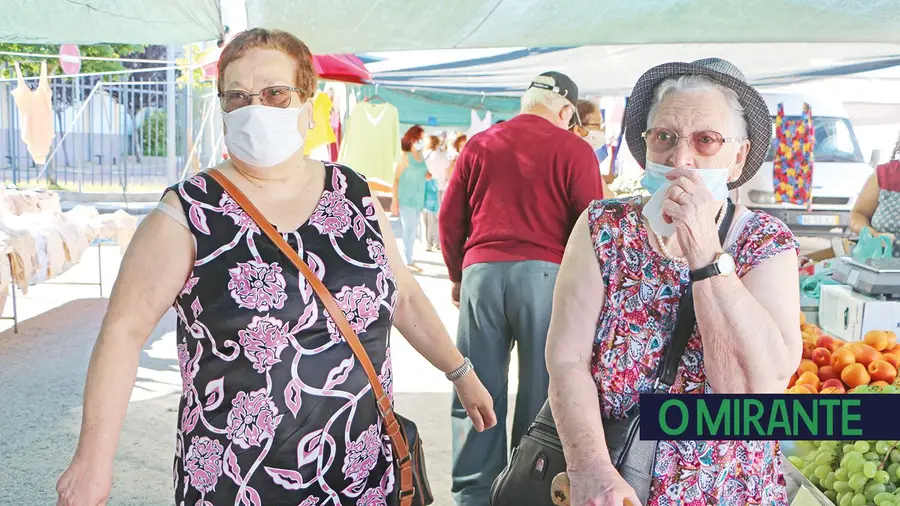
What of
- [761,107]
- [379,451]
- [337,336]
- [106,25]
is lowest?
[379,451]

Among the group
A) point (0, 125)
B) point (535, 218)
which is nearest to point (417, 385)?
point (535, 218)

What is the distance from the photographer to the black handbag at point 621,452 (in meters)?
1.75

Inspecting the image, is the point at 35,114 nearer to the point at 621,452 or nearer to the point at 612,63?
the point at 612,63

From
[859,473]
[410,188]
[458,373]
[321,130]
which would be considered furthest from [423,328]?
[410,188]

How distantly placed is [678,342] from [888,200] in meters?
3.86

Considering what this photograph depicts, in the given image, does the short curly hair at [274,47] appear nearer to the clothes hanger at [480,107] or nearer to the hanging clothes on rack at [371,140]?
the hanging clothes on rack at [371,140]

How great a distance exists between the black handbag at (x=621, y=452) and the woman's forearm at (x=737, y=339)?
73mm

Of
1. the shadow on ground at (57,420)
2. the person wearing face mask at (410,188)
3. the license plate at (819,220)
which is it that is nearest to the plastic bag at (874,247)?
the shadow on ground at (57,420)

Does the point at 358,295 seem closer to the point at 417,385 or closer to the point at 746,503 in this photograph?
the point at 746,503

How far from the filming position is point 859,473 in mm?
2602

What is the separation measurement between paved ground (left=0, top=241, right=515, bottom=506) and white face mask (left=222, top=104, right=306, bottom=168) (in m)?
2.52

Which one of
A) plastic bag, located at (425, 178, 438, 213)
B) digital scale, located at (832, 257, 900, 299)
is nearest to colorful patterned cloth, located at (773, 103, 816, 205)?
plastic bag, located at (425, 178, 438, 213)

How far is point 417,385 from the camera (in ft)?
20.8

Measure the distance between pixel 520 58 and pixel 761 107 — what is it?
7373 mm
